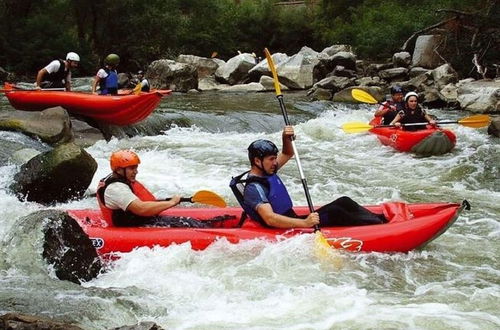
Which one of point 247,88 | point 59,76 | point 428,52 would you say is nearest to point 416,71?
point 428,52

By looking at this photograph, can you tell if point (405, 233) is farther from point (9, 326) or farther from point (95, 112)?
point (95, 112)

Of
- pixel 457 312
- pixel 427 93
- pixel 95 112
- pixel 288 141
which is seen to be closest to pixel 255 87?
pixel 427 93

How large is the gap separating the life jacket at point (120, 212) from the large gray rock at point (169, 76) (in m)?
12.6

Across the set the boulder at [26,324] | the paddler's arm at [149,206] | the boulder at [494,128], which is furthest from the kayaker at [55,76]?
the boulder at [26,324]

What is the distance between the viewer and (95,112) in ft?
30.8

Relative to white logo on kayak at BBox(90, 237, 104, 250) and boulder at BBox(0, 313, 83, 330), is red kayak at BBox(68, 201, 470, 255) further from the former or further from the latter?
boulder at BBox(0, 313, 83, 330)

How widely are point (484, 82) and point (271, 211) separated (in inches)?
452

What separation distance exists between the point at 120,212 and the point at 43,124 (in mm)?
4422

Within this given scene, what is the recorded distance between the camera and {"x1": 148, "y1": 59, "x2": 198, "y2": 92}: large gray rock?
16781 millimetres

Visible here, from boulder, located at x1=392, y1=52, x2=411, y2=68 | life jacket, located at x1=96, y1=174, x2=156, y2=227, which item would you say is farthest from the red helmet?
boulder, located at x1=392, y1=52, x2=411, y2=68

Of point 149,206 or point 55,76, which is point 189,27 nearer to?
point 55,76

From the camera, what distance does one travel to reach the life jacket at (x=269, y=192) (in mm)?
4364

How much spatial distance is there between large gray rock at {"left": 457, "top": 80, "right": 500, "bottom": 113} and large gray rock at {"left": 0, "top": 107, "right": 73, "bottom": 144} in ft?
26.6

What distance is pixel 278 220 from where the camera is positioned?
170 inches
